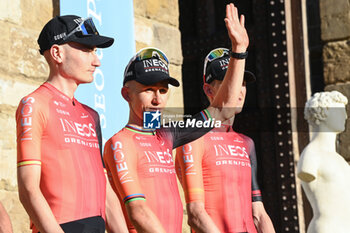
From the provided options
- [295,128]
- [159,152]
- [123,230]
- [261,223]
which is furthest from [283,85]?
[123,230]

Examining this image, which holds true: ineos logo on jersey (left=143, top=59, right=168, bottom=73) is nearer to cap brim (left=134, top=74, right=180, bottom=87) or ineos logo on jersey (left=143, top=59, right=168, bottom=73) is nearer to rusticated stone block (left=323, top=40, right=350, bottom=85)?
cap brim (left=134, top=74, right=180, bottom=87)

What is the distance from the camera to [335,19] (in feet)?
26.7

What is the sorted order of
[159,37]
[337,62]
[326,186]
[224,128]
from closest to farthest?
[224,128]
[326,186]
[159,37]
[337,62]

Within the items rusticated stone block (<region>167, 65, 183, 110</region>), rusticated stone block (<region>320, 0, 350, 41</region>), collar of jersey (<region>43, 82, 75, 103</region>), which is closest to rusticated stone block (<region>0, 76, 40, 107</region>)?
collar of jersey (<region>43, 82, 75, 103</region>)

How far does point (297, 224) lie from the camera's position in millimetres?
7922

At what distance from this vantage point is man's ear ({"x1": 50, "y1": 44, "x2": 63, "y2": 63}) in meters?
3.83

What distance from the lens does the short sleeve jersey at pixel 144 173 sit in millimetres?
4359

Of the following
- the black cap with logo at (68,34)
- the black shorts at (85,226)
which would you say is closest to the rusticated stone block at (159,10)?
the black cap with logo at (68,34)

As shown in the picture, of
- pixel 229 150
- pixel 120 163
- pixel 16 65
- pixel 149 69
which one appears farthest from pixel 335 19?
pixel 120 163

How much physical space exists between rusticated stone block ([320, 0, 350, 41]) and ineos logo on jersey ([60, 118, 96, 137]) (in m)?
4.76

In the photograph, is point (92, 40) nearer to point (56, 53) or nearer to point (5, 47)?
point (56, 53)

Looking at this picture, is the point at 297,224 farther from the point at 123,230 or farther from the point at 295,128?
the point at 123,230

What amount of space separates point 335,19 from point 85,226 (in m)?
5.24

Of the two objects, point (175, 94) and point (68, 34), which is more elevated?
point (68, 34)
